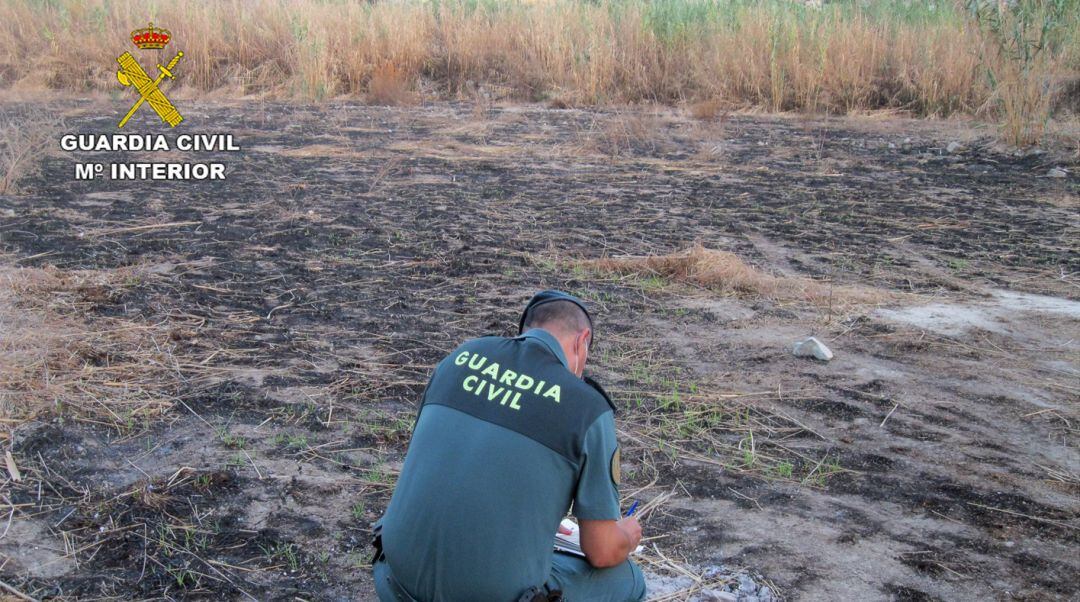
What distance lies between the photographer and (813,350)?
4.83 meters

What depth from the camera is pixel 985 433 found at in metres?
4.07

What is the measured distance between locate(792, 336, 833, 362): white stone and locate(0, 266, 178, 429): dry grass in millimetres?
3002

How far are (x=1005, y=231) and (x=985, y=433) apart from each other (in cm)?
358

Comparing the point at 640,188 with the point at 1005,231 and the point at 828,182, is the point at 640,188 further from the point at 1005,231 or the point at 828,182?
the point at 1005,231

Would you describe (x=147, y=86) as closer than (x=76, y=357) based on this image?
No

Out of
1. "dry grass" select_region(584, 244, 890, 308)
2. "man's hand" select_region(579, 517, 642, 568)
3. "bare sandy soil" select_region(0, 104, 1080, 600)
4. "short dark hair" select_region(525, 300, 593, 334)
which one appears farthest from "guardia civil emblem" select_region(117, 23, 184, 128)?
"man's hand" select_region(579, 517, 642, 568)

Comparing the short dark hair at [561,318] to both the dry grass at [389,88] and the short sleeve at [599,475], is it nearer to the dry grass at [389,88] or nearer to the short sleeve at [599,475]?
the short sleeve at [599,475]

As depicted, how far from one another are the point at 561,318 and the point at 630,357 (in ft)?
7.83

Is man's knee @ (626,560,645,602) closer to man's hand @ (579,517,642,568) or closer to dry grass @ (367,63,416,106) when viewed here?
man's hand @ (579,517,642,568)

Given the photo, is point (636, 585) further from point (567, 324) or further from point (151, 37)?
point (151, 37)

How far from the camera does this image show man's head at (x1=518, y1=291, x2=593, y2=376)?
2520 mm

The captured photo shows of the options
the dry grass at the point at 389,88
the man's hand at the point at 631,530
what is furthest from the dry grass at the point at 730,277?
the dry grass at the point at 389,88

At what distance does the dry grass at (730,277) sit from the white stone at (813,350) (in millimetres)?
720

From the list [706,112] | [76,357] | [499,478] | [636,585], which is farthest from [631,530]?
[706,112]
